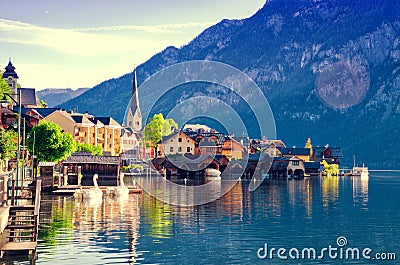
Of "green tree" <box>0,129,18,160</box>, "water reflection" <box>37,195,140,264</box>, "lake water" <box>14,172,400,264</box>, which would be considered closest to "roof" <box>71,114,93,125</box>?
"green tree" <box>0,129,18,160</box>

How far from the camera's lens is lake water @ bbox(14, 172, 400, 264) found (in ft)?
131

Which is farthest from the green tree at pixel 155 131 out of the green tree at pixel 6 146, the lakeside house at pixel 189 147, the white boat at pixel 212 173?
the green tree at pixel 6 146

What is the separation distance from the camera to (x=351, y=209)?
72.9 meters

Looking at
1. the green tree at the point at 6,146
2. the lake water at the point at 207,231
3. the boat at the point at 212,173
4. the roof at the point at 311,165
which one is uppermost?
the green tree at the point at 6,146

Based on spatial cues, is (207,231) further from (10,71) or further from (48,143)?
(10,71)

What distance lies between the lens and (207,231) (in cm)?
5094

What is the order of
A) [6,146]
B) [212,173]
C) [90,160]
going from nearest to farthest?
[6,146]
[90,160]
[212,173]

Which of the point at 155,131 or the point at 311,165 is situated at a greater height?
the point at 155,131

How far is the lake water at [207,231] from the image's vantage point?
3981cm

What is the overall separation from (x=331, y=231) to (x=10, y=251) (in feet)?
85.1

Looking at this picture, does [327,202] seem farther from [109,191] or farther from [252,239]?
[252,239]

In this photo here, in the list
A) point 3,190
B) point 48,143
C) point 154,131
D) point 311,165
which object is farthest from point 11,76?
point 3,190

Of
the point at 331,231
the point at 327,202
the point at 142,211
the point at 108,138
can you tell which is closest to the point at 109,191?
the point at 142,211

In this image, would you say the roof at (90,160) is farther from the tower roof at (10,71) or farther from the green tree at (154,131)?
the tower roof at (10,71)
